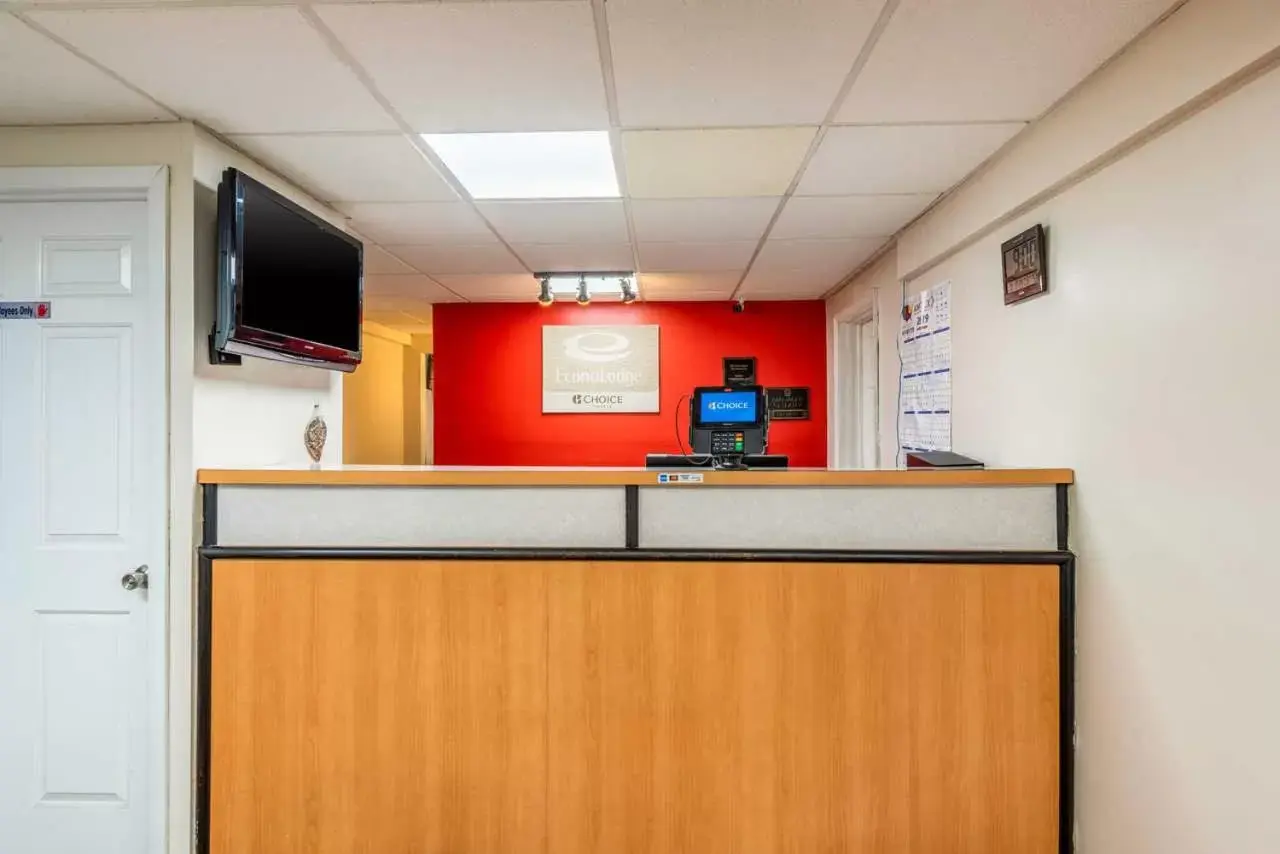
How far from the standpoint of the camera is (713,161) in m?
2.83

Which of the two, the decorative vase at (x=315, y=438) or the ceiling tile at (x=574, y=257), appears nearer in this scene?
the decorative vase at (x=315, y=438)

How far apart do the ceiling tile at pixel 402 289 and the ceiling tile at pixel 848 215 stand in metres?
2.80

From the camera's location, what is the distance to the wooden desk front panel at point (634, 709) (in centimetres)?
219

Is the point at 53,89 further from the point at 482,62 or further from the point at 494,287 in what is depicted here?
the point at 494,287

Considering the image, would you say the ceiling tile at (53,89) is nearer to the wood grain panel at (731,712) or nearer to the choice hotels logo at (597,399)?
the wood grain panel at (731,712)

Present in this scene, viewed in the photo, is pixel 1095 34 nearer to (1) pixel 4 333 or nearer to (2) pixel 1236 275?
(2) pixel 1236 275

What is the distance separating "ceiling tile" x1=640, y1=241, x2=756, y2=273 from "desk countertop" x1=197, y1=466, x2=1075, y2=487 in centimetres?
232

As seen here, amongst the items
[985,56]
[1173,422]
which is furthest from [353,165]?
[1173,422]

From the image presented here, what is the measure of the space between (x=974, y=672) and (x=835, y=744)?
51 cm

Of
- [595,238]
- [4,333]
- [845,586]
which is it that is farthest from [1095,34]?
[4,333]

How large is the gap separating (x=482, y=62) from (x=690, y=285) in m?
3.55

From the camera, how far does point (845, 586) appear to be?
2213 mm

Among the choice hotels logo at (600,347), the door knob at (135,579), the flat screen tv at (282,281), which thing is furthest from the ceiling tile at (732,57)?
the choice hotels logo at (600,347)

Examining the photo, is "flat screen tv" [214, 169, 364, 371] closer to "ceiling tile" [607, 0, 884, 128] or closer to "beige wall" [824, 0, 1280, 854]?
"ceiling tile" [607, 0, 884, 128]
